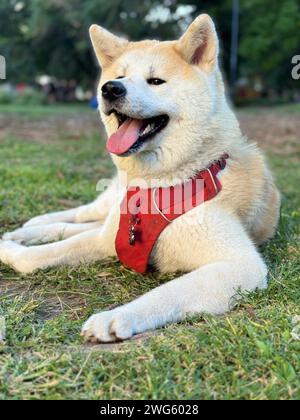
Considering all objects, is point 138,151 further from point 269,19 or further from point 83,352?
point 269,19

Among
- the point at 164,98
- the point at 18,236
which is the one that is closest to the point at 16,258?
the point at 18,236

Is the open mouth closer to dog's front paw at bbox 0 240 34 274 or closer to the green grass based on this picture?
dog's front paw at bbox 0 240 34 274

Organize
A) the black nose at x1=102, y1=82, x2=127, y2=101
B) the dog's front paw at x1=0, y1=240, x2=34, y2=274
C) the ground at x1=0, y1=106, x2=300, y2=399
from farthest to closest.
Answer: the dog's front paw at x1=0, y1=240, x2=34, y2=274
the black nose at x1=102, y1=82, x2=127, y2=101
the ground at x1=0, y1=106, x2=300, y2=399

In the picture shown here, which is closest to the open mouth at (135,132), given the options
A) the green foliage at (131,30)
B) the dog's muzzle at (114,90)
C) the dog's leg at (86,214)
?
the dog's muzzle at (114,90)

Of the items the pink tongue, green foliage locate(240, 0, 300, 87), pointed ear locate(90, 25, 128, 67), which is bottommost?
green foliage locate(240, 0, 300, 87)

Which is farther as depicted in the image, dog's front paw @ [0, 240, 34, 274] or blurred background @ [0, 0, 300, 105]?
blurred background @ [0, 0, 300, 105]

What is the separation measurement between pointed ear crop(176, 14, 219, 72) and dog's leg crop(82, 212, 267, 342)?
820 millimetres

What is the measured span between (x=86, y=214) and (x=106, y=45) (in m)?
1.27

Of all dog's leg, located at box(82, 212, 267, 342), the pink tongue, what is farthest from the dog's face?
dog's leg, located at box(82, 212, 267, 342)

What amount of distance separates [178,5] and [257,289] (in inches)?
1122

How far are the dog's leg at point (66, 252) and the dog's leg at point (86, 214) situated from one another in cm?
58

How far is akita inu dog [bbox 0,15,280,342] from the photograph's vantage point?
255 cm

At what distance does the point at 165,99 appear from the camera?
2.64m

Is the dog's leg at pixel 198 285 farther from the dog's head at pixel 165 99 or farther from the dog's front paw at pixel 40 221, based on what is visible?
the dog's front paw at pixel 40 221
